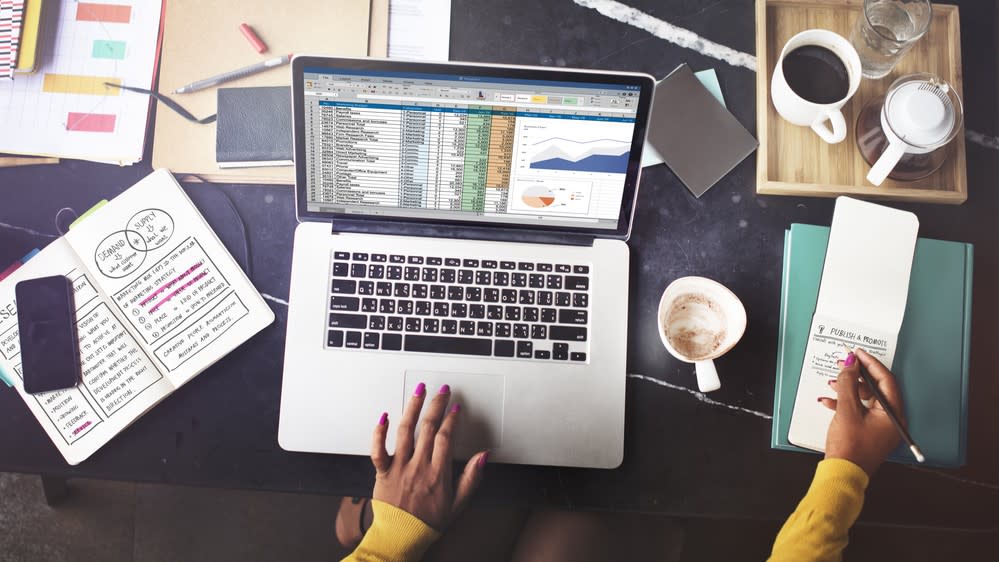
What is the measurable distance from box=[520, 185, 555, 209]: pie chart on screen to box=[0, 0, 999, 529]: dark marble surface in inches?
6.0

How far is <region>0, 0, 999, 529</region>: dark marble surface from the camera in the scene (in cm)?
79

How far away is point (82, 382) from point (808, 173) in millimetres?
1006

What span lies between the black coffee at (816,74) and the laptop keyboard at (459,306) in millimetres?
387

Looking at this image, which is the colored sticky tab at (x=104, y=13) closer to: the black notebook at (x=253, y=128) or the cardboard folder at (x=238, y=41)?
the cardboard folder at (x=238, y=41)

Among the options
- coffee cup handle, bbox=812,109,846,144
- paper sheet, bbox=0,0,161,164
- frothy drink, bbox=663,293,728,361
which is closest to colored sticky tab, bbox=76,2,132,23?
paper sheet, bbox=0,0,161,164

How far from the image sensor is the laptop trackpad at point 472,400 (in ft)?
2.58

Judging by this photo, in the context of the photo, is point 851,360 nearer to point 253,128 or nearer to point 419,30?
point 419,30

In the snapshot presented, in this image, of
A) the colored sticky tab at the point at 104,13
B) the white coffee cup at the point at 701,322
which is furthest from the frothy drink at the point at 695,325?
the colored sticky tab at the point at 104,13

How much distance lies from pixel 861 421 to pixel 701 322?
0.22 metres

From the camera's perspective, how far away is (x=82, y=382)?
794 mm

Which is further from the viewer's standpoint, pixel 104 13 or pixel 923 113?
pixel 104 13

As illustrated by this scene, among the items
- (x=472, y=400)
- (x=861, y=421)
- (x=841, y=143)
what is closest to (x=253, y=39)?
(x=472, y=400)

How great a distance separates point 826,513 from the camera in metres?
0.75

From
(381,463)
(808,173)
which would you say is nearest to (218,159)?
(381,463)
